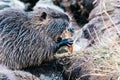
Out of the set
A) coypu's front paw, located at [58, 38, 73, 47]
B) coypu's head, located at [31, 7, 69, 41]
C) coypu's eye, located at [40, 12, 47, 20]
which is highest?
coypu's eye, located at [40, 12, 47, 20]

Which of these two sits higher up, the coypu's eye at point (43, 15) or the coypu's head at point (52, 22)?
the coypu's eye at point (43, 15)

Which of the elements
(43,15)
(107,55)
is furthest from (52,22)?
(107,55)

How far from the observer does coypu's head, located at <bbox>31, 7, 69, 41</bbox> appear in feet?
18.3

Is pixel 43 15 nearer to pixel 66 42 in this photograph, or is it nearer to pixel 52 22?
pixel 52 22

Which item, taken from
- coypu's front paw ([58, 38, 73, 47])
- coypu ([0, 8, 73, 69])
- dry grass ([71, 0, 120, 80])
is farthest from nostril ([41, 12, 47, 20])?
dry grass ([71, 0, 120, 80])

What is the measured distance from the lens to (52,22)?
5.60 meters

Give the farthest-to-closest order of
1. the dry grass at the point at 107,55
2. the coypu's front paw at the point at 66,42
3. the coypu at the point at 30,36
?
the coypu's front paw at the point at 66,42 → the coypu at the point at 30,36 → the dry grass at the point at 107,55

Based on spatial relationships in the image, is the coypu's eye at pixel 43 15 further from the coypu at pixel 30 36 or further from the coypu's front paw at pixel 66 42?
the coypu's front paw at pixel 66 42

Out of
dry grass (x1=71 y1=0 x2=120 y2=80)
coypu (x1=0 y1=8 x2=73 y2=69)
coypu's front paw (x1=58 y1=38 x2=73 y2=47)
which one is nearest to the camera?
dry grass (x1=71 y1=0 x2=120 y2=80)

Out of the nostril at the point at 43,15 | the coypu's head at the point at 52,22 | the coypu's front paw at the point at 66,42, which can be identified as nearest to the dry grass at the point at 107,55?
the coypu's front paw at the point at 66,42

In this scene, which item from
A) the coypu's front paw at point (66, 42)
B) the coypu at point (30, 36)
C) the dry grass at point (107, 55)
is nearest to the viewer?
the dry grass at point (107, 55)

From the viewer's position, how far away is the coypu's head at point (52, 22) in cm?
559

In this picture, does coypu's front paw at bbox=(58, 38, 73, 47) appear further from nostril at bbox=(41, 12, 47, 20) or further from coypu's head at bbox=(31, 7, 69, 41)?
nostril at bbox=(41, 12, 47, 20)

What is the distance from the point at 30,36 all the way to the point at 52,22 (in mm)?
301
